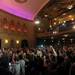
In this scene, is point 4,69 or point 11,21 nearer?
point 4,69

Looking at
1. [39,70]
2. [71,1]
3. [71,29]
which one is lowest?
[39,70]

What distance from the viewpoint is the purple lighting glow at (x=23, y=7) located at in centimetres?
1374

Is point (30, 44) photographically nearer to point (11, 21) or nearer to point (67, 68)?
point (11, 21)

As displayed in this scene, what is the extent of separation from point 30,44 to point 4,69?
34.6ft

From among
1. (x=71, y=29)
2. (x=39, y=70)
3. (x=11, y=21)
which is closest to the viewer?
(x=39, y=70)

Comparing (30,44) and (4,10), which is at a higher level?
(4,10)

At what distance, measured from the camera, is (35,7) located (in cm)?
1525

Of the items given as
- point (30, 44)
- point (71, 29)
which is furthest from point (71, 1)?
point (71, 29)

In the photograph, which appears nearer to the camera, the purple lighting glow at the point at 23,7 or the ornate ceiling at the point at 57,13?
the purple lighting glow at the point at 23,7

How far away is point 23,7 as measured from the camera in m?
14.8

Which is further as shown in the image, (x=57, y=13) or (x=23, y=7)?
(x=57, y=13)

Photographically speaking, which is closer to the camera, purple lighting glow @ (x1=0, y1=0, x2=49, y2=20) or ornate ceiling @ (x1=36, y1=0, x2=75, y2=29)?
purple lighting glow @ (x1=0, y1=0, x2=49, y2=20)

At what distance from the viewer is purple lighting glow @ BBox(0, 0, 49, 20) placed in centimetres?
1374

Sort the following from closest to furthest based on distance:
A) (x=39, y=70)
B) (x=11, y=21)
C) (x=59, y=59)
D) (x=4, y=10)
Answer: (x=59, y=59) → (x=39, y=70) → (x=4, y=10) → (x=11, y=21)
